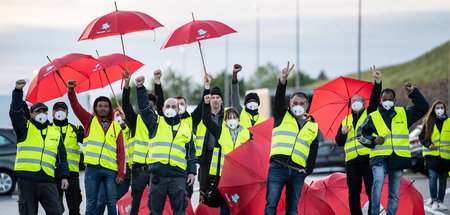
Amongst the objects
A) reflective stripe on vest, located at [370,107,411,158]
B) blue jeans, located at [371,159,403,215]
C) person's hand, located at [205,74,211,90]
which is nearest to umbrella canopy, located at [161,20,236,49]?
person's hand, located at [205,74,211,90]

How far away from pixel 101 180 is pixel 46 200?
89 cm

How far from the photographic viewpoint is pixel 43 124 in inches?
331

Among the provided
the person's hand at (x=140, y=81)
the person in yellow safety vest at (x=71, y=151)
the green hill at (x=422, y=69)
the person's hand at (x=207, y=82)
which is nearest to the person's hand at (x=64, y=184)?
the person in yellow safety vest at (x=71, y=151)

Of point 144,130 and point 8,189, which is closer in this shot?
point 144,130

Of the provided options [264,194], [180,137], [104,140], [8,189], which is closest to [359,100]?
[264,194]

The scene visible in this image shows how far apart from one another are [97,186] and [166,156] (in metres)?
1.39

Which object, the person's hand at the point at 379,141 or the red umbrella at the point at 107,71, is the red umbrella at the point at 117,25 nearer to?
the red umbrella at the point at 107,71

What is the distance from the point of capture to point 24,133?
825 cm

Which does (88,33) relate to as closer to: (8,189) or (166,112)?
(166,112)

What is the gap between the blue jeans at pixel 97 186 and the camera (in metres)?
8.74

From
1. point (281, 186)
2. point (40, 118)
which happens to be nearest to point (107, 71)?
point (40, 118)

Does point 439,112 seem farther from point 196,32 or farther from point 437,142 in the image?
point 196,32

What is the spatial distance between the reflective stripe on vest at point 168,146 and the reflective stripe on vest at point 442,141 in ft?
21.2

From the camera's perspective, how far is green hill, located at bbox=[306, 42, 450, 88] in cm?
6831
